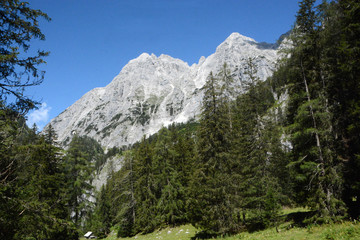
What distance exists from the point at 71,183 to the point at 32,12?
23.2 metres

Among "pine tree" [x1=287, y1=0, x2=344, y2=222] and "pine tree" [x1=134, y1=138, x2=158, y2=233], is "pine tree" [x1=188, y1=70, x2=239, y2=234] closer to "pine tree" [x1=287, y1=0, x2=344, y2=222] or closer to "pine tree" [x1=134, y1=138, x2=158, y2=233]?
"pine tree" [x1=287, y1=0, x2=344, y2=222]

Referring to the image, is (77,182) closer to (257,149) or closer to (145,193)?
(145,193)

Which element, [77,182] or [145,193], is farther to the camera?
[145,193]

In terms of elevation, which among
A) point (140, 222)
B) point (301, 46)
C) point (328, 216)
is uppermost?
point (301, 46)

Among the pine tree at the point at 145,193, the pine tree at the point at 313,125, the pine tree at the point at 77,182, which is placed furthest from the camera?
the pine tree at the point at 145,193

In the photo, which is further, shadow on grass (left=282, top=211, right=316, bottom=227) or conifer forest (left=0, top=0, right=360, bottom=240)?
shadow on grass (left=282, top=211, right=316, bottom=227)

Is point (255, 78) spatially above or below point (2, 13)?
above

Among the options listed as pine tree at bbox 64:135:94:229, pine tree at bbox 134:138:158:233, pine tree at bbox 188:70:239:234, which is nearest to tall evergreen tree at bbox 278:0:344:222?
pine tree at bbox 188:70:239:234

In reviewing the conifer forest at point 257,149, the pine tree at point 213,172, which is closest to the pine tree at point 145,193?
the conifer forest at point 257,149

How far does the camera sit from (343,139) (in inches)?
589

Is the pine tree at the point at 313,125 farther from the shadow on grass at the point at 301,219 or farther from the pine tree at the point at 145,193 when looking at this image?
the pine tree at the point at 145,193

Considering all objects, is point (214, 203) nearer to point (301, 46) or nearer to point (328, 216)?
point (328, 216)

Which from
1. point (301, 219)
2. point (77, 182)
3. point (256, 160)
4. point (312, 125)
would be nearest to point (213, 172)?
point (256, 160)

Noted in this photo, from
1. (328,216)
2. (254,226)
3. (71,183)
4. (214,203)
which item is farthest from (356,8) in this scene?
(71,183)
